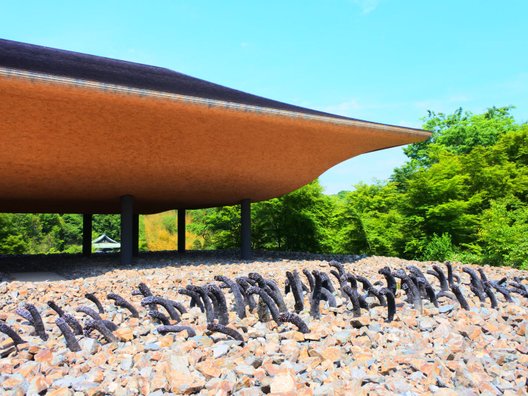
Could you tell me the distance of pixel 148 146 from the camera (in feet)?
37.2

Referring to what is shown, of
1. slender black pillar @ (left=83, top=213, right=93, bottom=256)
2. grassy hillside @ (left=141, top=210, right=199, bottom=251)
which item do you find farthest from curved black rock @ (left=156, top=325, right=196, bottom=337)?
grassy hillside @ (left=141, top=210, right=199, bottom=251)

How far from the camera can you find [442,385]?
104 inches

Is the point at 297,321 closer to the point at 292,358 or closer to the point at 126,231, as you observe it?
the point at 292,358

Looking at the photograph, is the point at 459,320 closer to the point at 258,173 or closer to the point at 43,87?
the point at 43,87

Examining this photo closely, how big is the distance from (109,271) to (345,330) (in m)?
8.88

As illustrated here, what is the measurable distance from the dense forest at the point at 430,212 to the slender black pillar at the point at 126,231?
34.8ft

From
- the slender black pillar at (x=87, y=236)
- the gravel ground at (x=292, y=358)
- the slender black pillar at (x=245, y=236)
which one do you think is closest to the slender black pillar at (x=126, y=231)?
the slender black pillar at (x=245, y=236)

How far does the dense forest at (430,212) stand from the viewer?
54.8 feet

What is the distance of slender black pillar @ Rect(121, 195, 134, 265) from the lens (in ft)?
40.3

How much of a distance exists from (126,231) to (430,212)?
40.0ft

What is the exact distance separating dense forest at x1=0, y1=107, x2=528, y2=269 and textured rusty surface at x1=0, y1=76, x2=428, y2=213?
5.35 metres

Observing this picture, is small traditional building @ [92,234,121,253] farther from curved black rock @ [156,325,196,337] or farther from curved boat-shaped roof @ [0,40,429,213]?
curved black rock @ [156,325,196,337]

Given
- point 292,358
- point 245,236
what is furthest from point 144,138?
point 292,358

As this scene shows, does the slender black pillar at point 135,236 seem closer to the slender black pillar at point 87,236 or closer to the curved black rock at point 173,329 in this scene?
the slender black pillar at point 87,236
